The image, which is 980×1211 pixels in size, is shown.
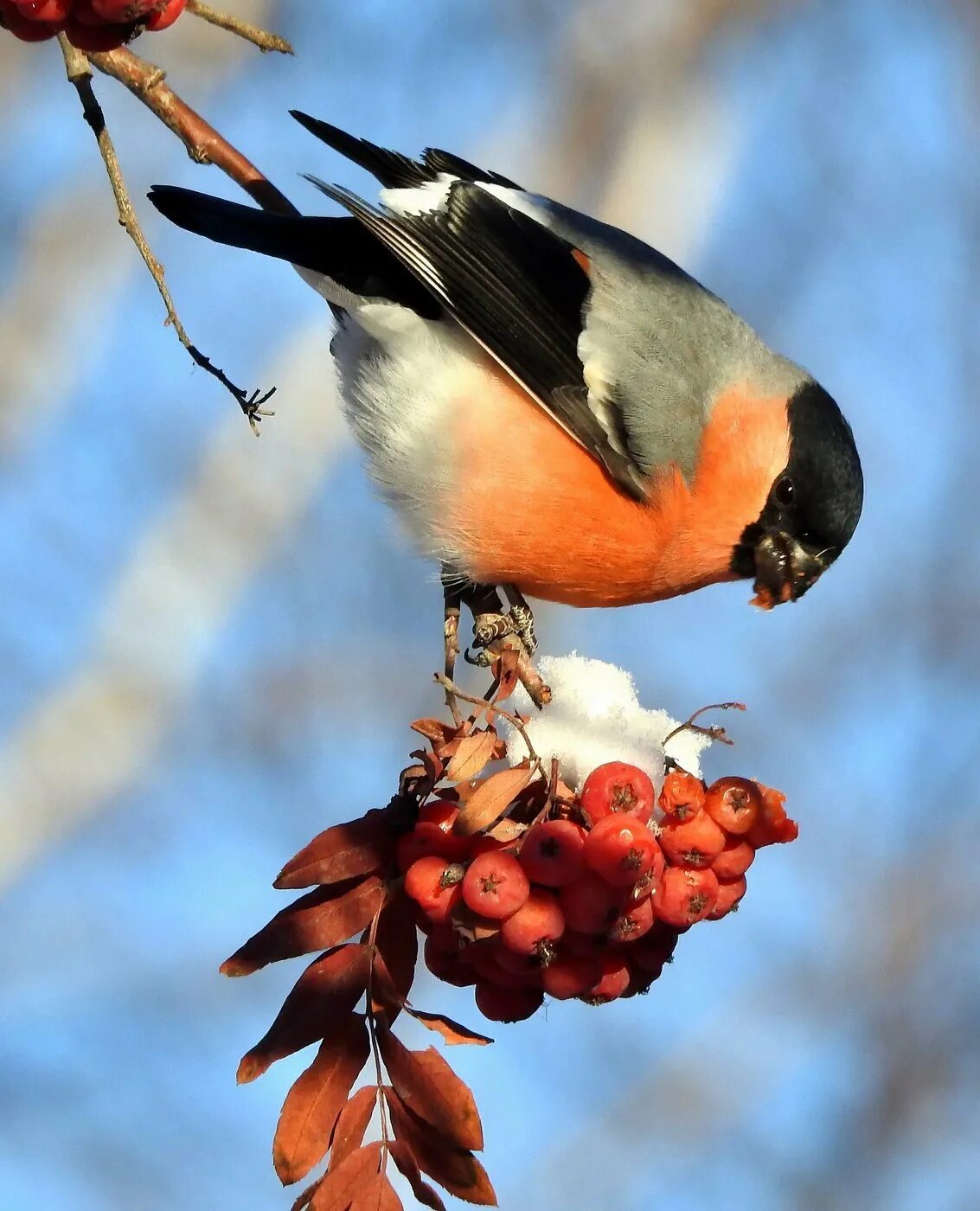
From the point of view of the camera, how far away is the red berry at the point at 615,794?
189 centimetres

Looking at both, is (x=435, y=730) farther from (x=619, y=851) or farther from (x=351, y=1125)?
(x=351, y=1125)

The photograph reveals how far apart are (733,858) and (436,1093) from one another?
0.53 metres

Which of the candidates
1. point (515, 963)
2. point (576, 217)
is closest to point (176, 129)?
point (576, 217)

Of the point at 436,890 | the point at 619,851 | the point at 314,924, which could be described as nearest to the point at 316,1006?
the point at 314,924

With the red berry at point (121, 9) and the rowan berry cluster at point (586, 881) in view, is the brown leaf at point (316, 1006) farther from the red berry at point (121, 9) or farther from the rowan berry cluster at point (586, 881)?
the red berry at point (121, 9)

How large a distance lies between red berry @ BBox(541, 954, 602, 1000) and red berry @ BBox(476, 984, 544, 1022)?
0.09 meters

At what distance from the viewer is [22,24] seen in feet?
6.19

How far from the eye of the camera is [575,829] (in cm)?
189

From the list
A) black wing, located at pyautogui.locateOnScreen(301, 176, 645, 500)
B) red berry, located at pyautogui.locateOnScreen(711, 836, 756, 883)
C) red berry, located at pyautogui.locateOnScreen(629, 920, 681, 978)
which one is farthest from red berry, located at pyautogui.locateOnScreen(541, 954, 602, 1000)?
black wing, located at pyautogui.locateOnScreen(301, 176, 645, 500)

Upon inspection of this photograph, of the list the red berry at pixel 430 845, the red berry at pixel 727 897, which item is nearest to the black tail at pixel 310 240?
the red berry at pixel 430 845

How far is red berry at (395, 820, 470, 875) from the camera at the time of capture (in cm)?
193

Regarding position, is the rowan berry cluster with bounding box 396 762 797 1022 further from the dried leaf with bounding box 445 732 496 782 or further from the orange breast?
the orange breast

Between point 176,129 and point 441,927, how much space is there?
140 centimetres

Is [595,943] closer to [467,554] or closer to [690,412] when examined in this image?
[467,554]
